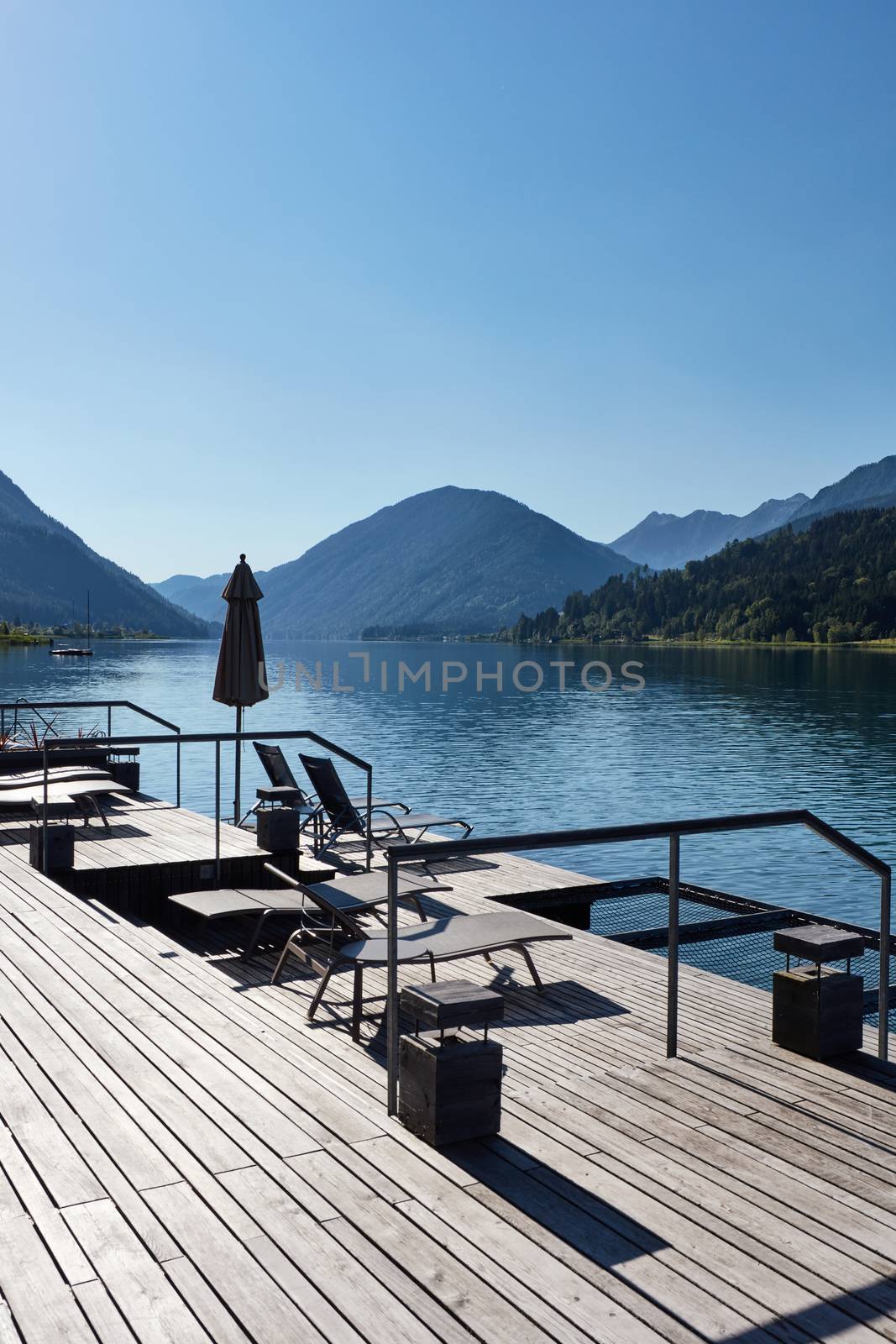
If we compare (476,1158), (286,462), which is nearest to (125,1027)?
(476,1158)

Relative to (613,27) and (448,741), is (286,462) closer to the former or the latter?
(448,741)

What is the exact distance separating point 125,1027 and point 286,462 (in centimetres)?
6219

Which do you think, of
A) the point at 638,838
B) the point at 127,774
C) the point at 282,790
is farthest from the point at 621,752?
the point at 638,838

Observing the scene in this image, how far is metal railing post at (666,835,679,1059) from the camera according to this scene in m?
4.25

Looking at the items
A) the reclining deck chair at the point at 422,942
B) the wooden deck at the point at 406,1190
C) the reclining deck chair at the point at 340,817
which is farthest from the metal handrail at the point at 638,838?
the reclining deck chair at the point at 340,817

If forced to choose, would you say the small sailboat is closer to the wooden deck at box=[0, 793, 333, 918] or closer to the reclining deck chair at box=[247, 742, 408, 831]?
the reclining deck chair at box=[247, 742, 408, 831]

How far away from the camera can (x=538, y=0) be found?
18.1 m

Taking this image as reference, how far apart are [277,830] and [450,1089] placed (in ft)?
19.2

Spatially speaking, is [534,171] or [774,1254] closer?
[774,1254]

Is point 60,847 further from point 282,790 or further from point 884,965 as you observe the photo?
point 884,965

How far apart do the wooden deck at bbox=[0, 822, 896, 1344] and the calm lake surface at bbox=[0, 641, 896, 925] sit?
42.7ft

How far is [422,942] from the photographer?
5.64 m

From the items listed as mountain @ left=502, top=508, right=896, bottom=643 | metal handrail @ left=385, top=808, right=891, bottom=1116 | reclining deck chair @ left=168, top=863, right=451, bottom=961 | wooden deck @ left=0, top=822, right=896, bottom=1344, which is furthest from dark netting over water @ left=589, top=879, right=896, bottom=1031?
mountain @ left=502, top=508, right=896, bottom=643

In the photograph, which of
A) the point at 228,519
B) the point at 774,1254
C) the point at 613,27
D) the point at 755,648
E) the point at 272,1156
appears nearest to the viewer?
the point at 774,1254
